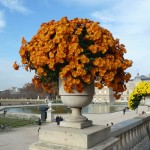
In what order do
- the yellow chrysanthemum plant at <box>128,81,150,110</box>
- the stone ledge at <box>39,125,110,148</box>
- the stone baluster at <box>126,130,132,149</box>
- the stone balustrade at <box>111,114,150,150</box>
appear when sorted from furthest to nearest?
1. the yellow chrysanthemum plant at <box>128,81,150,110</box>
2. the stone baluster at <box>126,130,132,149</box>
3. the stone balustrade at <box>111,114,150,150</box>
4. the stone ledge at <box>39,125,110,148</box>

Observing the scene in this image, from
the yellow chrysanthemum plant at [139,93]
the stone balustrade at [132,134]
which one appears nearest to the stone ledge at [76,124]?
A: the stone balustrade at [132,134]

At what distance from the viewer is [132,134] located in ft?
21.0

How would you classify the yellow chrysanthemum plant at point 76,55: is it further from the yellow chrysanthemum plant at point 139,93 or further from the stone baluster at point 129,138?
the yellow chrysanthemum plant at point 139,93

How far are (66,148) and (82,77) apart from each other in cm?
99

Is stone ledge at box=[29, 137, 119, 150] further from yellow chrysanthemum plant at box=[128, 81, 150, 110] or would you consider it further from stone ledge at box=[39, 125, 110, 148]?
yellow chrysanthemum plant at box=[128, 81, 150, 110]

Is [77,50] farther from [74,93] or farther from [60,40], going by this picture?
[74,93]

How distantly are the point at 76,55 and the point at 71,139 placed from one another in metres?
1.14

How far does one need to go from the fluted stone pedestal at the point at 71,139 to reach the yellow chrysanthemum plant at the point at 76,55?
0.59 metres

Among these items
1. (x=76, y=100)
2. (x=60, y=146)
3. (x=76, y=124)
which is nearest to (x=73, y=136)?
(x=60, y=146)

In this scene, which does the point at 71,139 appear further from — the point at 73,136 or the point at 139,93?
the point at 139,93

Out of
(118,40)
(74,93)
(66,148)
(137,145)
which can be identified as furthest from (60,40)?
(137,145)

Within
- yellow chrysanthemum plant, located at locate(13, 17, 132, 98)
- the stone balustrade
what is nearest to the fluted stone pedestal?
yellow chrysanthemum plant, located at locate(13, 17, 132, 98)

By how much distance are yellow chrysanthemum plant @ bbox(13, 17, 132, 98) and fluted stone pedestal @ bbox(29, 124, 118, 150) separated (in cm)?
59

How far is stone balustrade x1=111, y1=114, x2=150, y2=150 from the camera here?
5.32m
